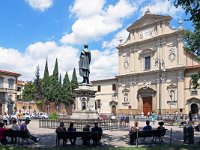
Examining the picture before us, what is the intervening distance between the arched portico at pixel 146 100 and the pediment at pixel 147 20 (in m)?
10.6

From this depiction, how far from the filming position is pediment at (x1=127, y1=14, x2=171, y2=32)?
4594 centimetres

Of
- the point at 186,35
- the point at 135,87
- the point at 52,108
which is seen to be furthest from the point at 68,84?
the point at 186,35

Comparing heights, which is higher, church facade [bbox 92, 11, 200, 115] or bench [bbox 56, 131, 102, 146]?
church facade [bbox 92, 11, 200, 115]

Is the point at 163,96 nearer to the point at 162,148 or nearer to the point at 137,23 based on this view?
the point at 137,23

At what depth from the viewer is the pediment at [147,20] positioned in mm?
45941

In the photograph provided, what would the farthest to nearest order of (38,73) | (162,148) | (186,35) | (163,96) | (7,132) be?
(38,73)
(163,96)
(186,35)
(7,132)
(162,148)

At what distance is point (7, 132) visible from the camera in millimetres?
12906

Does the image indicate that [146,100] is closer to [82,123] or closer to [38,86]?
[38,86]

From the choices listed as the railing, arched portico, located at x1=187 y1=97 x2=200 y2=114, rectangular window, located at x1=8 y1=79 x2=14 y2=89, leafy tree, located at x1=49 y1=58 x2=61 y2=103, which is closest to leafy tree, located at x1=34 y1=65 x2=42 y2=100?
leafy tree, located at x1=49 y1=58 x2=61 y2=103

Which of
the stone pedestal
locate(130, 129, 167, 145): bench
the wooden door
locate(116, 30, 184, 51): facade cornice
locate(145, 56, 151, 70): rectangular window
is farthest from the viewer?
locate(145, 56, 151, 70): rectangular window

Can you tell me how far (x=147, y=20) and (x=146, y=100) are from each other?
1305 centimetres

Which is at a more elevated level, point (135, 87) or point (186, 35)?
point (186, 35)

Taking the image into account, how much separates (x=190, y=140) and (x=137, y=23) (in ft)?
123

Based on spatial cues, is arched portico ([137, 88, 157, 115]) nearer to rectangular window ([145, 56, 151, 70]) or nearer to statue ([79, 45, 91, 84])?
rectangular window ([145, 56, 151, 70])
